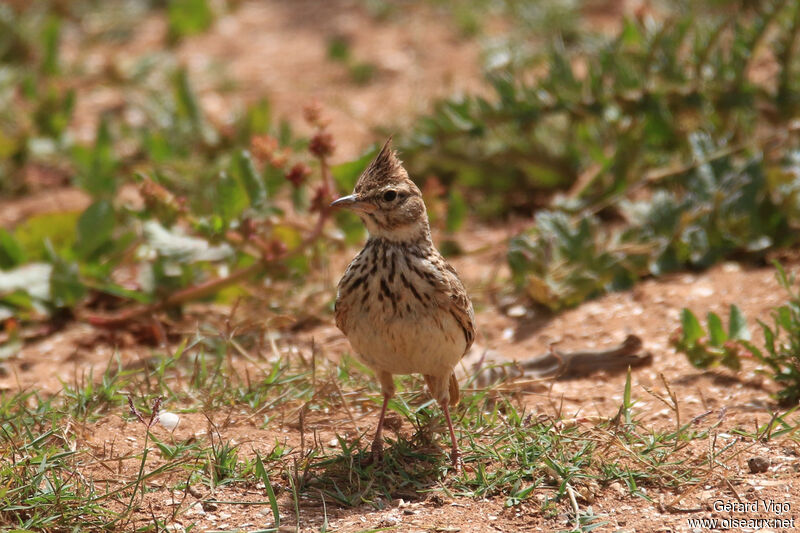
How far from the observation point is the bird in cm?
376

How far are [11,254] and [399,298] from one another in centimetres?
281

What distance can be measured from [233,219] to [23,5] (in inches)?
213

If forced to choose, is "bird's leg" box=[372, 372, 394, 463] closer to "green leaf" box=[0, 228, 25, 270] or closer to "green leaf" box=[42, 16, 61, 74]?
"green leaf" box=[0, 228, 25, 270]

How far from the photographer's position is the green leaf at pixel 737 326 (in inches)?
180

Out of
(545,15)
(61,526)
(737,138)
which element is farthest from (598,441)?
(545,15)

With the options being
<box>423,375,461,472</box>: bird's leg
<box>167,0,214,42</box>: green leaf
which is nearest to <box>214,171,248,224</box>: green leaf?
<box>423,375,461,472</box>: bird's leg

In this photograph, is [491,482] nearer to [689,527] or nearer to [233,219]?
[689,527]

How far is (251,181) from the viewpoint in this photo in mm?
5051

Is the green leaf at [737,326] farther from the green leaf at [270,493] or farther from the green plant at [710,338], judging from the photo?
the green leaf at [270,493]

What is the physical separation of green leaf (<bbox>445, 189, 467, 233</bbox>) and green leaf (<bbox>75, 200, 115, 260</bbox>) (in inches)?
78.4

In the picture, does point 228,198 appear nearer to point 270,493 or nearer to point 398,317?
point 398,317

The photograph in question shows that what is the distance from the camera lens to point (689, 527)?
3363 mm

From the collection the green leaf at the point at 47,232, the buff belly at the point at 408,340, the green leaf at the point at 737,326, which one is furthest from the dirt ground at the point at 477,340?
the green leaf at the point at 47,232

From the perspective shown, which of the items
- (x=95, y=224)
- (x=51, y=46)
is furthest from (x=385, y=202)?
(x=51, y=46)
